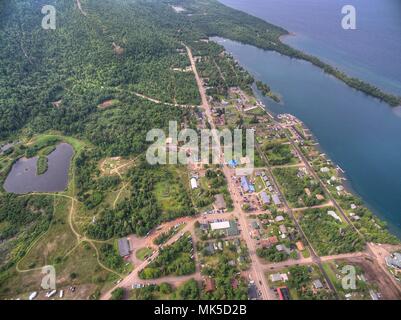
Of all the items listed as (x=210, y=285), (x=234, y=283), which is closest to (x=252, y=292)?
(x=234, y=283)

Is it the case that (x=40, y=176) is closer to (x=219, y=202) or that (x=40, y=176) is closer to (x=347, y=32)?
(x=219, y=202)

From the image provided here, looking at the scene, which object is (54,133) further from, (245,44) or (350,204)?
(245,44)

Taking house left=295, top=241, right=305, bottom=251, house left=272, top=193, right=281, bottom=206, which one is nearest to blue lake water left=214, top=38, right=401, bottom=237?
house left=272, top=193, right=281, bottom=206

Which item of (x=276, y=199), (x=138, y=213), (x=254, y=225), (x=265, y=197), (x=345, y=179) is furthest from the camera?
(x=345, y=179)

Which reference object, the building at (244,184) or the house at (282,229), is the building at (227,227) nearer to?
the house at (282,229)

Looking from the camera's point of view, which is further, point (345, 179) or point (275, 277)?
point (345, 179)

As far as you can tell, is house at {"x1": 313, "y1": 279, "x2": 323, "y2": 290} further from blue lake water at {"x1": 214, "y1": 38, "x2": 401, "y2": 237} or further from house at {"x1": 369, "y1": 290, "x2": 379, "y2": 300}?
blue lake water at {"x1": 214, "y1": 38, "x2": 401, "y2": 237}

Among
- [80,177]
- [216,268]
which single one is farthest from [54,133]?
[216,268]
